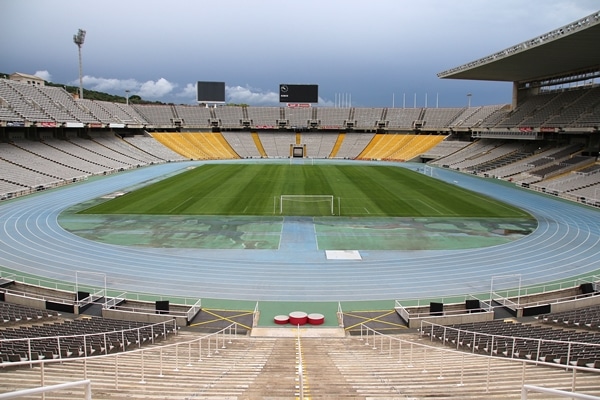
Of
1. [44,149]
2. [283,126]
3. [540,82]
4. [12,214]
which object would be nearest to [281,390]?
[12,214]

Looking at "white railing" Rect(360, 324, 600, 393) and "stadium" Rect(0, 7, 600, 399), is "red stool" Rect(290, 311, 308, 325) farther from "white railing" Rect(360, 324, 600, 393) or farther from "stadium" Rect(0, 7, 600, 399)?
"white railing" Rect(360, 324, 600, 393)

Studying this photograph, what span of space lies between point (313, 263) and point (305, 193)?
67.2 ft

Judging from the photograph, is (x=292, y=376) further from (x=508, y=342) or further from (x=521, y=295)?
(x=521, y=295)

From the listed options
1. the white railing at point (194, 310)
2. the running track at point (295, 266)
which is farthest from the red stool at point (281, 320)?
the white railing at point (194, 310)

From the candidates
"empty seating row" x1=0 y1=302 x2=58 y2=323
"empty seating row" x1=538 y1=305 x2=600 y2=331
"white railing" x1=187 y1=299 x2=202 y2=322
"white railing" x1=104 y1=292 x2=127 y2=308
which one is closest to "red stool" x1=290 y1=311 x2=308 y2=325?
"white railing" x1=187 y1=299 x2=202 y2=322

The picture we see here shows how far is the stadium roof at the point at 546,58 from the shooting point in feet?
127

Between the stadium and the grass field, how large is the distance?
36 centimetres

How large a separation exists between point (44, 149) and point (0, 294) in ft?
143

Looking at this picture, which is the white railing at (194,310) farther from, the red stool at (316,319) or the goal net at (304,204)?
the goal net at (304,204)

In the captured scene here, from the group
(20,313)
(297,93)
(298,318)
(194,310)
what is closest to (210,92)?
(297,93)

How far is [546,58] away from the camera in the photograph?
162 feet

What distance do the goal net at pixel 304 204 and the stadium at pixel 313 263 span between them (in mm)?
390

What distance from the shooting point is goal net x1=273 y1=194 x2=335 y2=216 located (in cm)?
3434

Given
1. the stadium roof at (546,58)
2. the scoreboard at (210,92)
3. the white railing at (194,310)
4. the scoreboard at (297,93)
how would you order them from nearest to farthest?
the white railing at (194,310) → the stadium roof at (546,58) → the scoreboard at (297,93) → the scoreboard at (210,92)
